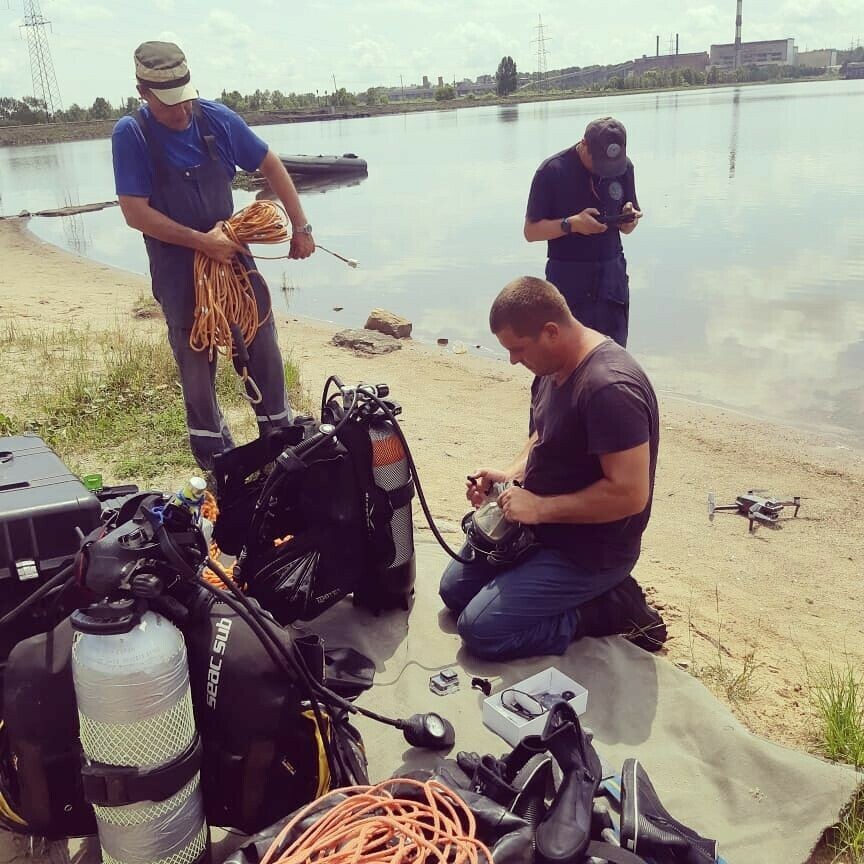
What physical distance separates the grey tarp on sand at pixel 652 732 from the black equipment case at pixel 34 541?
1.09m

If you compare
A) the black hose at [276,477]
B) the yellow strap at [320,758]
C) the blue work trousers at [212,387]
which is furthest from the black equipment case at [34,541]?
the blue work trousers at [212,387]

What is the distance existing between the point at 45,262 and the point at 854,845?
17.4 metres

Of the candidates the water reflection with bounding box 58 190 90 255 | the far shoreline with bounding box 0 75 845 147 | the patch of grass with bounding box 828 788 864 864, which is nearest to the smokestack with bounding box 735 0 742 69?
the far shoreline with bounding box 0 75 845 147

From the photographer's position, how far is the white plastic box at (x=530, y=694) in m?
2.65

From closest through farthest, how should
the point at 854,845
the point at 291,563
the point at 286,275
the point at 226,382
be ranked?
the point at 854,845 < the point at 291,563 < the point at 226,382 < the point at 286,275

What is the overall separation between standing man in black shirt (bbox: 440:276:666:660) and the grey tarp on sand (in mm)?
119

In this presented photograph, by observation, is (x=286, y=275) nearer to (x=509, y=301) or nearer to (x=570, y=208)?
(x=570, y=208)

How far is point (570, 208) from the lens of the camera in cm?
487

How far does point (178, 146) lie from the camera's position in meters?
4.12

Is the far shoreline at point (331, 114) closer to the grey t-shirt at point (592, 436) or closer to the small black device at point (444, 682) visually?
the grey t-shirt at point (592, 436)

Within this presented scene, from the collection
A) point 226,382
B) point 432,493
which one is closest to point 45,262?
point 226,382

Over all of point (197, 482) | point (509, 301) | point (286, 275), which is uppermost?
point (509, 301)

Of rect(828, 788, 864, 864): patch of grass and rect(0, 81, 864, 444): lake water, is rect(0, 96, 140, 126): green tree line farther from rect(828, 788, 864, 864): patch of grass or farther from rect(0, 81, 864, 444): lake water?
rect(828, 788, 864, 864): patch of grass

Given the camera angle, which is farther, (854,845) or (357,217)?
(357,217)
